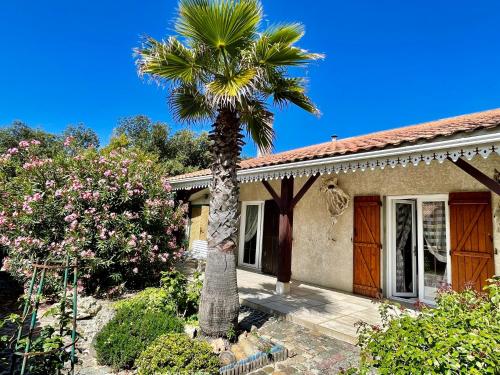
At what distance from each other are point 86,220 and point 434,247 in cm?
891

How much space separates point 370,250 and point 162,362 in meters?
6.26

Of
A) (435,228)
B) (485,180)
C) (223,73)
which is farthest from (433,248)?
(223,73)

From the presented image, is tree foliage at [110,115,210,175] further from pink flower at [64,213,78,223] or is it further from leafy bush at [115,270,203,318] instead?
leafy bush at [115,270,203,318]

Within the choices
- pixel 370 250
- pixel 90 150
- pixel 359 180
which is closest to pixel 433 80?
pixel 359 180

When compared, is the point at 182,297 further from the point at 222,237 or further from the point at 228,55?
the point at 228,55

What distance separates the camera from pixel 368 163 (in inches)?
232

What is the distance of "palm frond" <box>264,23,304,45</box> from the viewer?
5547mm

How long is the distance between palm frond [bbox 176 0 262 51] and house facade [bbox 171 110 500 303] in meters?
2.99

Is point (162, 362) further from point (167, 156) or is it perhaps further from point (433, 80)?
point (167, 156)

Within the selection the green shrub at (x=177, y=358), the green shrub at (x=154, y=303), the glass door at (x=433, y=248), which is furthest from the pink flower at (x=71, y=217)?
the glass door at (x=433, y=248)

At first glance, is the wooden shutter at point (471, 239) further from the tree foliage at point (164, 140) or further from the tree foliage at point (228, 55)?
the tree foliage at point (164, 140)

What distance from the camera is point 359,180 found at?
8.82 metres

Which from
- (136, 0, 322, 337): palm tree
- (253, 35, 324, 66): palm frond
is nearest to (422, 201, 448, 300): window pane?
(136, 0, 322, 337): palm tree

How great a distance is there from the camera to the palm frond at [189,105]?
21.1 feet
